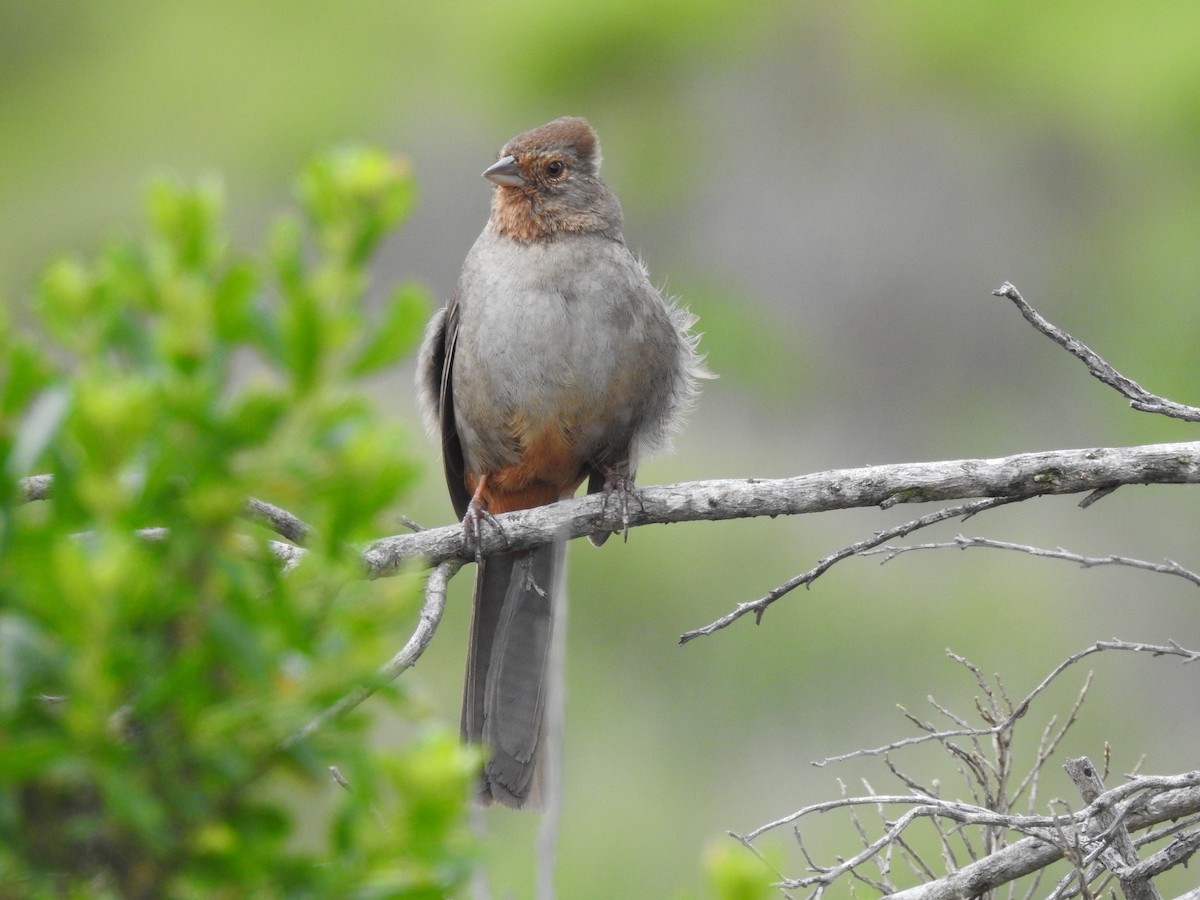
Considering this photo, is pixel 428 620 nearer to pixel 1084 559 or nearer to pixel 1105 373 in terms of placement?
pixel 1084 559

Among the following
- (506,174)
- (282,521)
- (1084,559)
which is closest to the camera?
(1084,559)

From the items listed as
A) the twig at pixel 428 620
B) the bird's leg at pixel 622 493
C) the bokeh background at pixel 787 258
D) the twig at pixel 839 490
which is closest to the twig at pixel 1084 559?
the twig at pixel 839 490

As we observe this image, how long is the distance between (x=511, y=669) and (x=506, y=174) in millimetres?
1809

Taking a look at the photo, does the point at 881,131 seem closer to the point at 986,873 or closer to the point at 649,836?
the point at 649,836

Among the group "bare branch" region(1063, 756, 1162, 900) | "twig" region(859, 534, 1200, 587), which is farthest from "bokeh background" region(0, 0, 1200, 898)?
"bare branch" region(1063, 756, 1162, 900)

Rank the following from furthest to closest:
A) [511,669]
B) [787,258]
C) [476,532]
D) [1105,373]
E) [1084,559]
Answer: [787,258] < [511,669] < [476,532] < [1105,373] < [1084,559]

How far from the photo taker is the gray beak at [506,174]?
17.0 feet

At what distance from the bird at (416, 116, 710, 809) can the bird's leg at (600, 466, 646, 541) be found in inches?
1.1

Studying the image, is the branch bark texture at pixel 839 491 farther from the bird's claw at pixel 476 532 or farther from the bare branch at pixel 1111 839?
the bare branch at pixel 1111 839

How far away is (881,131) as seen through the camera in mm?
12992

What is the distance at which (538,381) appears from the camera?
16.0 feet

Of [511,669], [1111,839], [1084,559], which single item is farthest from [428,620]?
[1111,839]

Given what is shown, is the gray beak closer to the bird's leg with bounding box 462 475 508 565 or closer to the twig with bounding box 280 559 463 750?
the bird's leg with bounding box 462 475 508 565

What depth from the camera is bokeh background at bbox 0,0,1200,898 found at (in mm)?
9750
